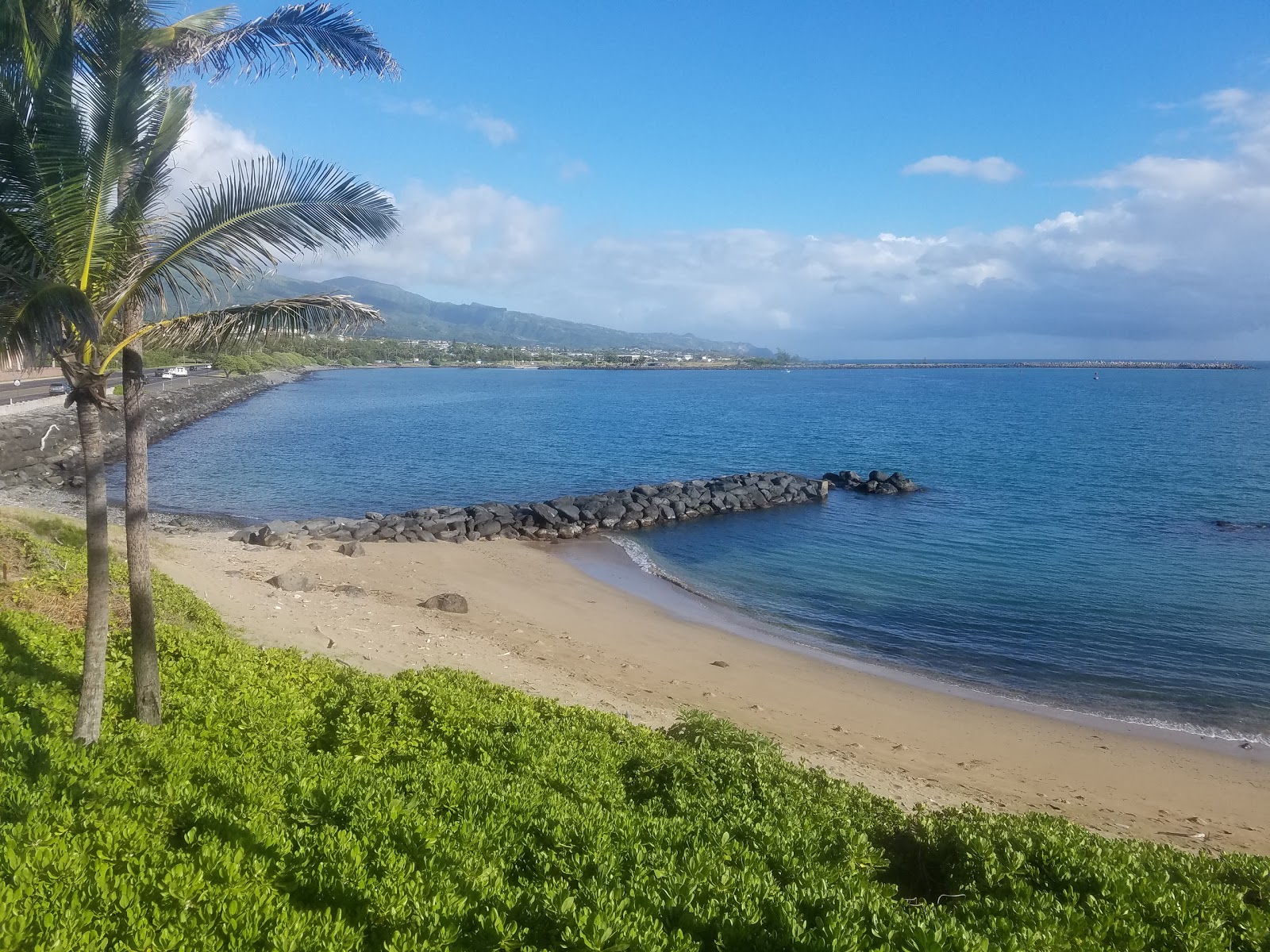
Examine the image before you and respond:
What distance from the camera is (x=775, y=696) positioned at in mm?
14453

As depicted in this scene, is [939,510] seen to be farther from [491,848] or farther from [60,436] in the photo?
[60,436]

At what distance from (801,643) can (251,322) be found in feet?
46.4

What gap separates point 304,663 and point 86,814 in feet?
17.8

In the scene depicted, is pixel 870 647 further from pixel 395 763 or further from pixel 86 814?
pixel 86 814

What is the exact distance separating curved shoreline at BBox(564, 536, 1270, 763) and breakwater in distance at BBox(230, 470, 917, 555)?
1918 millimetres

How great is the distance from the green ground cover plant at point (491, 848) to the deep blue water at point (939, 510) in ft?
36.0

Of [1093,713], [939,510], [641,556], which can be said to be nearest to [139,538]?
[1093,713]

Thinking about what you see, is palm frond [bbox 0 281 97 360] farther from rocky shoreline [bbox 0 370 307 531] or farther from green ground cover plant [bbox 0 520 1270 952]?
rocky shoreline [bbox 0 370 307 531]

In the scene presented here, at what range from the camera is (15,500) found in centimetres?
2814

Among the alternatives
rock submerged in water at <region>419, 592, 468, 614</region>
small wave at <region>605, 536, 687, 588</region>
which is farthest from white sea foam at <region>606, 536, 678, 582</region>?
rock submerged in water at <region>419, 592, 468, 614</region>

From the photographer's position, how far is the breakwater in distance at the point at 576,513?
25891 millimetres

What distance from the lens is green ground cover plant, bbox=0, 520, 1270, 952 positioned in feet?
12.7

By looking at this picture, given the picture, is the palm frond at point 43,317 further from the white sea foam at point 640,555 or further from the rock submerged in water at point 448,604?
the white sea foam at point 640,555

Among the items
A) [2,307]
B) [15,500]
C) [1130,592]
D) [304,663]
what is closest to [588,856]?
[2,307]
